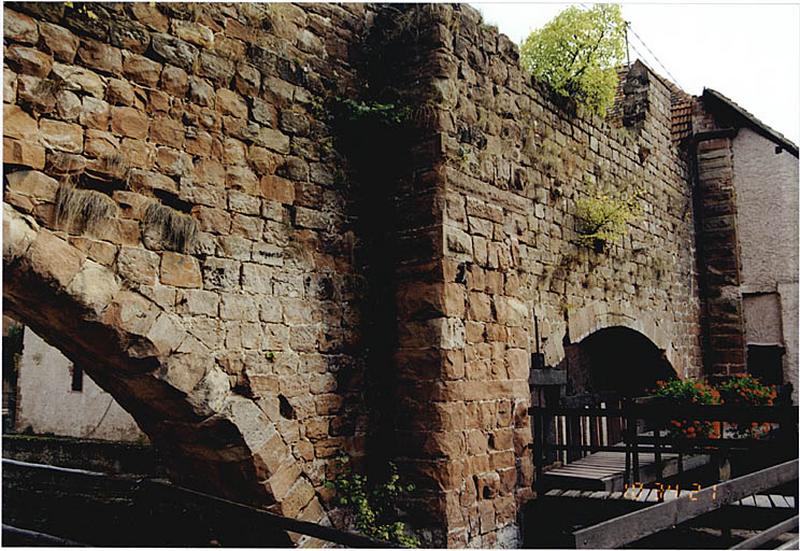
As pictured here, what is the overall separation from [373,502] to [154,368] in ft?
5.65

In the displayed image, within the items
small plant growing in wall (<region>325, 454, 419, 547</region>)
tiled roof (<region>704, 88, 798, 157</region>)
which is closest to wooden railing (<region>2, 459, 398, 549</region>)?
small plant growing in wall (<region>325, 454, 419, 547</region>)

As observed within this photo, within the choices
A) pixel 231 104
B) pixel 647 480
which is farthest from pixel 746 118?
pixel 231 104

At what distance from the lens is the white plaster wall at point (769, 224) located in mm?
10867

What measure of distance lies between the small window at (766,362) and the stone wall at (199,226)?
793cm

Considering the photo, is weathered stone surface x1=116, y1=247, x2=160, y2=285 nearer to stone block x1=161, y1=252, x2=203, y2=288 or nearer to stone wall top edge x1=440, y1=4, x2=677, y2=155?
stone block x1=161, y1=252, x2=203, y2=288

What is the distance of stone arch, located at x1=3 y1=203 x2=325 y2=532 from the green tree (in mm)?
4325

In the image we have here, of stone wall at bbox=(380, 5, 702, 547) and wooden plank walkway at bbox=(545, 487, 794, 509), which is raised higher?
stone wall at bbox=(380, 5, 702, 547)

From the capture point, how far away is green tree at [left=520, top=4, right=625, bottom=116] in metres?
7.21

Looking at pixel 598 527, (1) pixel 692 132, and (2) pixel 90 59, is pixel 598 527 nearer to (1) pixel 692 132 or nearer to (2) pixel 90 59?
(2) pixel 90 59

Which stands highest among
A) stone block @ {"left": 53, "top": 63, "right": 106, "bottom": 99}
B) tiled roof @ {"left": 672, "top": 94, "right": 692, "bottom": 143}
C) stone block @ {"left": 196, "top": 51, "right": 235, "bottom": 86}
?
tiled roof @ {"left": 672, "top": 94, "right": 692, "bottom": 143}

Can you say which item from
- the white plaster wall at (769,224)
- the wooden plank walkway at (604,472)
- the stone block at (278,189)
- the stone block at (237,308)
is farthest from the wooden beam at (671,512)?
the white plaster wall at (769,224)

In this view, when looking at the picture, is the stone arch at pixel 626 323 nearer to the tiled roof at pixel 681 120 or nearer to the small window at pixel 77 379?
the tiled roof at pixel 681 120

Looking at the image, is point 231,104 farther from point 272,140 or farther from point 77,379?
point 77,379

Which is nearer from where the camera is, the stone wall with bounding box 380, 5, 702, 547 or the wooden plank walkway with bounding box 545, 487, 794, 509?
the stone wall with bounding box 380, 5, 702, 547
